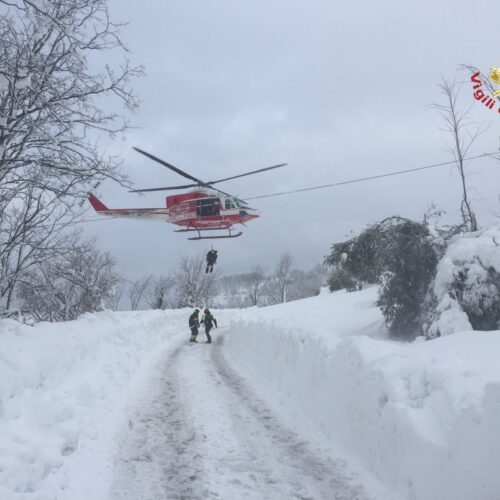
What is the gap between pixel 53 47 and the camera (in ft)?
20.4

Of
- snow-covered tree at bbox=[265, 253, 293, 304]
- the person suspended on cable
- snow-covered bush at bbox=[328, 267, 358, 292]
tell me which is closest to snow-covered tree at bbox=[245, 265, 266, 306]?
snow-covered tree at bbox=[265, 253, 293, 304]

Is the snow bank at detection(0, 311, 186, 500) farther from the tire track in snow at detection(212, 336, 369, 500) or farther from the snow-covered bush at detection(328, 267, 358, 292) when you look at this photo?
the snow-covered bush at detection(328, 267, 358, 292)

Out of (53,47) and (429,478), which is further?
(53,47)

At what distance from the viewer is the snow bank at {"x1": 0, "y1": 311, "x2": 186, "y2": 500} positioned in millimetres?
4773

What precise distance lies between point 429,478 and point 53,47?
285 inches

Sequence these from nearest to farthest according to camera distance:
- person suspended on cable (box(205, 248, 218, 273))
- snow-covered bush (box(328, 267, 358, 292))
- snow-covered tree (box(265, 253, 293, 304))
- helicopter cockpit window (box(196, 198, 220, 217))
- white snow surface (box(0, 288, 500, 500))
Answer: white snow surface (box(0, 288, 500, 500)) → helicopter cockpit window (box(196, 198, 220, 217)) → person suspended on cable (box(205, 248, 218, 273)) → snow-covered bush (box(328, 267, 358, 292)) → snow-covered tree (box(265, 253, 293, 304))

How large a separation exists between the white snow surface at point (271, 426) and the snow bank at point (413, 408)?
15 millimetres

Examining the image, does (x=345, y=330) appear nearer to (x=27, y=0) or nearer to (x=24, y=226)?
(x=24, y=226)

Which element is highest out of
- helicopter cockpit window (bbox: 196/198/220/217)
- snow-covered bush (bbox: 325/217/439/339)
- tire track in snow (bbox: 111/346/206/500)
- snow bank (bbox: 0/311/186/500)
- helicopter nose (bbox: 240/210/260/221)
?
helicopter cockpit window (bbox: 196/198/220/217)

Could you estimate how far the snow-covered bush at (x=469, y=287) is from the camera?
11.5 meters

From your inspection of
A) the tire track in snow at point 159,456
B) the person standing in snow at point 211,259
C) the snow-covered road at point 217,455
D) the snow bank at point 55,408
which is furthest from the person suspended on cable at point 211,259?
the tire track in snow at point 159,456

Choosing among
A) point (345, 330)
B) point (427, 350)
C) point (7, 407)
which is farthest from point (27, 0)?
point (345, 330)

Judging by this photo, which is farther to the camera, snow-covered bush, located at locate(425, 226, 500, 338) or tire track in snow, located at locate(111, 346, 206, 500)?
snow-covered bush, located at locate(425, 226, 500, 338)

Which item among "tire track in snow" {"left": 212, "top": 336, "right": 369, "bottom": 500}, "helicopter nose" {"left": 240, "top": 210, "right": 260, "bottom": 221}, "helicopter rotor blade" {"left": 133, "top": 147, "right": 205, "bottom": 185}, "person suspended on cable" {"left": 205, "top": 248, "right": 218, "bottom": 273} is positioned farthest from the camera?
"person suspended on cable" {"left": 205, "top": 248, "right": 218, "bottom": 273}
